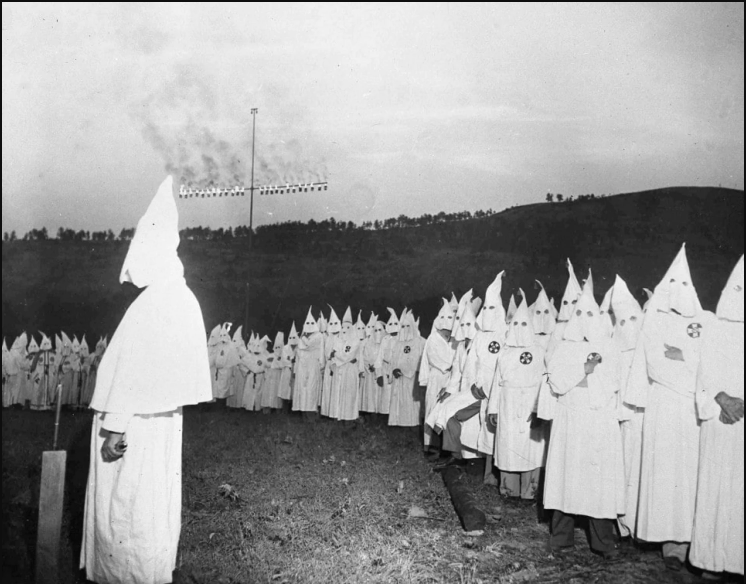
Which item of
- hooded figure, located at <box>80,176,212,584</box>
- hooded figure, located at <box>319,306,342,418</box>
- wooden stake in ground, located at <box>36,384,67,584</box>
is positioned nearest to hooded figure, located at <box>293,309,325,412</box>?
hooded figure, located at <box>319,306,342,418</box>

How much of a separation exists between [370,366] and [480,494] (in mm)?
6820

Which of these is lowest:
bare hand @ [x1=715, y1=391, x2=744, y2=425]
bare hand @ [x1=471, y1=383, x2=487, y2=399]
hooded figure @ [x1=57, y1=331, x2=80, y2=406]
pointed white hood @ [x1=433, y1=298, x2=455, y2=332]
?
hooded figure @ [x1=57, y1=331, x2=80, y2=406]

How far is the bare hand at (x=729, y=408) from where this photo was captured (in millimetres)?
4629

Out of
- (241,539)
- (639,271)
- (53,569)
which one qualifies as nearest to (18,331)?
(241,539)

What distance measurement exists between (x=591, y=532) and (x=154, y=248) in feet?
15.5

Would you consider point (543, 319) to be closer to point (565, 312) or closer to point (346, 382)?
point (565, 312)

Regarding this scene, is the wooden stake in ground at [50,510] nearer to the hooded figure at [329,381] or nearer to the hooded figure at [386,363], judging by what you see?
the hooded figure at [386,363]

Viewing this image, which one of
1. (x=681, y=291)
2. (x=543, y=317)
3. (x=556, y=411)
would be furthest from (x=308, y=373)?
(x=681, y=291)


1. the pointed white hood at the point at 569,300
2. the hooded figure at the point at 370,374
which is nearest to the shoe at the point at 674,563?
the pointed white hood at the point at 569,300

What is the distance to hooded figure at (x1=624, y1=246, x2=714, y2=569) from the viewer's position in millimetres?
5172

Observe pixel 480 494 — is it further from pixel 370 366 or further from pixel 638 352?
pixel 370 366

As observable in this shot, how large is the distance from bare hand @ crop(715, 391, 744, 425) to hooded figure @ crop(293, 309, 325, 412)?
11093 millimetres

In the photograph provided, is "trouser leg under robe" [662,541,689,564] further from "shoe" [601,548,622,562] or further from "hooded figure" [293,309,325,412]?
"hooded figure" [293,309,325,412]

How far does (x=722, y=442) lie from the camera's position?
476 centimetres
